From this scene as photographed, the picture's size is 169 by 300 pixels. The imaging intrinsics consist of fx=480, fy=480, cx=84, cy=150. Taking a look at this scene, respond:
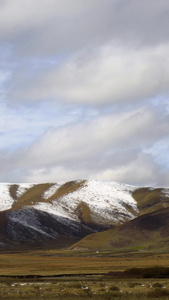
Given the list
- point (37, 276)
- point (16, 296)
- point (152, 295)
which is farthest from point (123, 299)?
point (37, 276)

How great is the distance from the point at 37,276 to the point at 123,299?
36.7 meters

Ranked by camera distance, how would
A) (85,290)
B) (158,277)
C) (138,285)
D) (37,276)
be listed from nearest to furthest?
(85,290) < (138,285) < (158,277) < (37,276)

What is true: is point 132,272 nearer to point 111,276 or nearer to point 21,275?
point 111,276

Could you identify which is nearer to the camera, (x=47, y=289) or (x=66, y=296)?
Result: (x=66, y=296)

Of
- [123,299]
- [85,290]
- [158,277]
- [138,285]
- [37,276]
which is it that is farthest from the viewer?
[37,276]

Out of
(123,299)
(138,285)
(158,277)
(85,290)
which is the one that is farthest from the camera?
(158,277)

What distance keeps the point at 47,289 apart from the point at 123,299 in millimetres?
11609

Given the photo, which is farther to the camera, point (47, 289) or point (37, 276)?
point (37, 276)

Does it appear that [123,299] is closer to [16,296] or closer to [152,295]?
[152,295]

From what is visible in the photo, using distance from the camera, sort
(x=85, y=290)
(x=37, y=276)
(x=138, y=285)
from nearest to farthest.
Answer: (x=85, y=290)
(x=138, y=285)
(x=37, y=276)

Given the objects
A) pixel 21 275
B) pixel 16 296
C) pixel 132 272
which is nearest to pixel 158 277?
pixel 132 272

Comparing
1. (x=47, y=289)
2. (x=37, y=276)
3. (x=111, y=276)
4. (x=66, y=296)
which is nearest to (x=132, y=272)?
(x=111, y=276)

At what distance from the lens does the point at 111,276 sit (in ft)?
241

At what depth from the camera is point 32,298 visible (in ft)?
148
